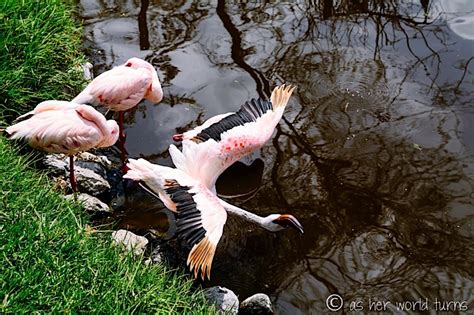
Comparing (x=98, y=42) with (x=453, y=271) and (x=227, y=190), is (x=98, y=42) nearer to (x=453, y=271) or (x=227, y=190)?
(x=227, y=190)

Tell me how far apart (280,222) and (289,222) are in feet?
0.17

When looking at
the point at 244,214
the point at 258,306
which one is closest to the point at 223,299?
the point at 258,306

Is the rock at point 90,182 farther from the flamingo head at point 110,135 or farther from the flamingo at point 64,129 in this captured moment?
the flamingo head at point 110,135

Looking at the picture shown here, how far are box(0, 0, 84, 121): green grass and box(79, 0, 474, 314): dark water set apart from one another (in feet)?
1.58

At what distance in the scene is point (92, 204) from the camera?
3.80 m

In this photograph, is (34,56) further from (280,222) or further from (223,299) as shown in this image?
(223,299)

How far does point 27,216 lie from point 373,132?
7.89ft

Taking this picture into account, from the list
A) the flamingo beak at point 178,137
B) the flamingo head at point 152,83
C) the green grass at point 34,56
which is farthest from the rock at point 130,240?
the green grass at point 34,56

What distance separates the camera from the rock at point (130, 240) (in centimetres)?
338

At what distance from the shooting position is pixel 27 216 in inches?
124

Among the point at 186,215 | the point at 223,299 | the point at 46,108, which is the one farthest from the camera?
the point at 46,108

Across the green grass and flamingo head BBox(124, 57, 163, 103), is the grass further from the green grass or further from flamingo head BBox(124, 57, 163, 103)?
flamingo head BBox(124, 57, 163, 103)

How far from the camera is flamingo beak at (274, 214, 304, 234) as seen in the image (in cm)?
360

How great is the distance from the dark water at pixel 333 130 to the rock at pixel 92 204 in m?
0.14
